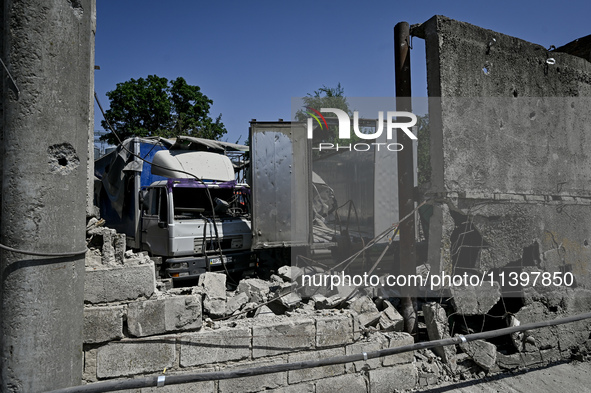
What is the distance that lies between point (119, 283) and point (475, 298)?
3704 mm

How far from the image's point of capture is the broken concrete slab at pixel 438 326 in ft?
12.6

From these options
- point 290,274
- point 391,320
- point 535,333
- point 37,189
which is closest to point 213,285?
point 290,274

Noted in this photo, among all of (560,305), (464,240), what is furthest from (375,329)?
(560,305)

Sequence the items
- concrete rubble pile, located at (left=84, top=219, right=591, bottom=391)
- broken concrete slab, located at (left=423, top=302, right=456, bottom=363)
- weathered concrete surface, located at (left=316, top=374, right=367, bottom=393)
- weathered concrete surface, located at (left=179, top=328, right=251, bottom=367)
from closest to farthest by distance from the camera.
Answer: concrete rubble pile, located at (left=84, top=219, right=591, bottom=391) → weathered concrete surface, located at (left=179, top=328, right=251, bottom=367) → weathered concrete surface, located at (left=316, top=374, right=367, bottom=393) → broken concrete slab, located at (left=423, top=302, right=456, bottom=363)

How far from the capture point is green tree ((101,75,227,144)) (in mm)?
22031

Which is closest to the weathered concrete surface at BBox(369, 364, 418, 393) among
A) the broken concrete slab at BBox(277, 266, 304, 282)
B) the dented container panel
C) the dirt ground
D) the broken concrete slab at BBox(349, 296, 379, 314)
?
the dirt ground

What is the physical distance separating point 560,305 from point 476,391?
1792 mm

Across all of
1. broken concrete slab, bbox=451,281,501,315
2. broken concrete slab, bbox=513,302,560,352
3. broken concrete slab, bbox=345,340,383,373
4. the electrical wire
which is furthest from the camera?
broken concrete slab, bbox=513,302,560,352

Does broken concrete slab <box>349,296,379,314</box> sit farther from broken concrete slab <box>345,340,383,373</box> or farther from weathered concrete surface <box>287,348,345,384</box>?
weathered concrete surface <box>287,348,345,384</box>

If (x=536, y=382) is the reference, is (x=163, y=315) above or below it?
above

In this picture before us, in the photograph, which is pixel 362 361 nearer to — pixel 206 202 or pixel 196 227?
pixel 196 227

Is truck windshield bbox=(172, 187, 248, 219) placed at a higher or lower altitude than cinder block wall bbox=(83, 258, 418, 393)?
higher

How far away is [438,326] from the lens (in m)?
3.84

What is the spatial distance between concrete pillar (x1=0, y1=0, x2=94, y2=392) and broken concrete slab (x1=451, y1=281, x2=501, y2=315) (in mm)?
3742
